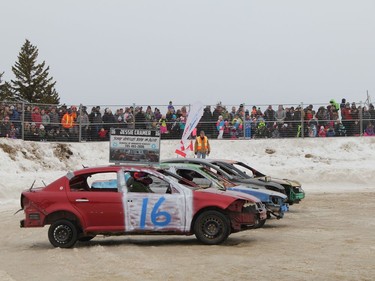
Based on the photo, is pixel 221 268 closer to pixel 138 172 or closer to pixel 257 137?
pixel 138 172

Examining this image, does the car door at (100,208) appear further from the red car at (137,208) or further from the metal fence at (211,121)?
the metal fence at (211,121)

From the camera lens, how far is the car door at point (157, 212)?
10852 mm

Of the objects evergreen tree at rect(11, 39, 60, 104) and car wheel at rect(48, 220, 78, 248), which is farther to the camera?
evergreen tree at rect(11, 39, 60, 104)

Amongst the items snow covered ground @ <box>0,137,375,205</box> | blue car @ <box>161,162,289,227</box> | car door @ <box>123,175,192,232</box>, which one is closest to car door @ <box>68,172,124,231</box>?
car door @ <box>123,175,192,232</box>

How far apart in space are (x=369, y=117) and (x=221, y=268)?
77.2 ft

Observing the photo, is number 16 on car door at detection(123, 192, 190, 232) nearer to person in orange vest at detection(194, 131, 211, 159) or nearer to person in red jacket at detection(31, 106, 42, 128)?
person in orange vest at detection(194, 131, 211, 159)

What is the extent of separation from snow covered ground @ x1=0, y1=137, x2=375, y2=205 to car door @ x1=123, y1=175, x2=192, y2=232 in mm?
11514

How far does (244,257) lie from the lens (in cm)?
941

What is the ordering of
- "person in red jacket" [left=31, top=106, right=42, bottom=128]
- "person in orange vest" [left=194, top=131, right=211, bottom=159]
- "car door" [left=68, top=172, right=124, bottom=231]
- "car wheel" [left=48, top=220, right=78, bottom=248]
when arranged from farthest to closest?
"person in red jacket" [left=31, top=106, right=42, bottom=128] < "person in orange vest" [left=194, top=131, right=211, bottom=159] < "car wheel" [left=48, top=220, right=78, bottom=248] < "car door" [left=68, top=172, right=124, bottom=231]

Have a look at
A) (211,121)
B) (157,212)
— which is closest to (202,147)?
(211,121)

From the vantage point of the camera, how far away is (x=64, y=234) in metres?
11.1

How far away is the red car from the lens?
35.6ft

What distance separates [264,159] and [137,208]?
1838cm

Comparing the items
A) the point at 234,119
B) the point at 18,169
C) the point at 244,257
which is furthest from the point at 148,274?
Result: the point at 234,119
